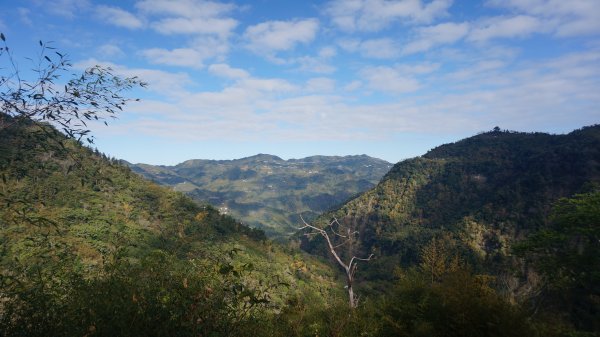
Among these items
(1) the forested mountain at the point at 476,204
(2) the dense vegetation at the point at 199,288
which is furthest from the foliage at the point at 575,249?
(1) the forested mountain at the point at 476,204

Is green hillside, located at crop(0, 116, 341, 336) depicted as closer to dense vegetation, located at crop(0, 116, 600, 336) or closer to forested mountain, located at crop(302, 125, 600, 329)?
dense vegetation, located at crop(0, 116, 600, 336)

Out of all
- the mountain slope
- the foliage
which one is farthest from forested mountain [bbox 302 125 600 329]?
the foliage

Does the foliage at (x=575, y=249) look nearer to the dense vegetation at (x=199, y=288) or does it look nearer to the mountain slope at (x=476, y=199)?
the dense vegetation at (x=199, y=288)

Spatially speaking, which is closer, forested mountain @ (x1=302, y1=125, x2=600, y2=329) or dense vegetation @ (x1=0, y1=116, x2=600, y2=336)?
dense vegetation @ (x1=0, y1=116, x2=600, y2=336)

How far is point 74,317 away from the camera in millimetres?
6203

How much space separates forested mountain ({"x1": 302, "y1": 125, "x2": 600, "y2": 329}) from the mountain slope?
1.03 ft

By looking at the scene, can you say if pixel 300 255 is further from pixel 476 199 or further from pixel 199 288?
pixel 199 288

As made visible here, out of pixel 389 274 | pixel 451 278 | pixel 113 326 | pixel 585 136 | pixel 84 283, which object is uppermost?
pixel 585 136

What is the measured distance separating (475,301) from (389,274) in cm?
10025

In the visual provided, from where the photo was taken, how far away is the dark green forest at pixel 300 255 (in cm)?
629

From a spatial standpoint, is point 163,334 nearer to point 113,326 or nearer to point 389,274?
point 113,326

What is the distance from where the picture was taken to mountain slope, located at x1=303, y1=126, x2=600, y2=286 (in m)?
111

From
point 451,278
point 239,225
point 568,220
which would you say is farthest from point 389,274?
point 451,278

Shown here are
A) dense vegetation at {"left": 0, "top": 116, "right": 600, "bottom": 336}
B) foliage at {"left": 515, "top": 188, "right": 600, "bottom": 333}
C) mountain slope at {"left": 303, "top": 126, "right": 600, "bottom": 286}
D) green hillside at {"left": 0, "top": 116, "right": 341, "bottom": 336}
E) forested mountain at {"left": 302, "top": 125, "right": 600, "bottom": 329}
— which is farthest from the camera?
mountain slope at {"left": 303, "top": 126, "right": 600, "bottom": 286}
